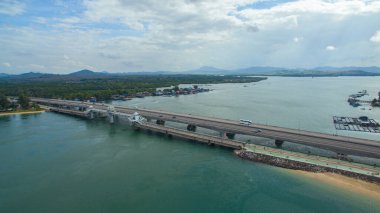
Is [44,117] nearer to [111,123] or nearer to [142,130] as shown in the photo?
[111,123]

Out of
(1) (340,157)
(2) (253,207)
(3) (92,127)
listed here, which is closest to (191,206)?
(2) (253,207)

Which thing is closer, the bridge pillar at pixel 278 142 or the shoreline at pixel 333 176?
the shoreline at pixel 333 176

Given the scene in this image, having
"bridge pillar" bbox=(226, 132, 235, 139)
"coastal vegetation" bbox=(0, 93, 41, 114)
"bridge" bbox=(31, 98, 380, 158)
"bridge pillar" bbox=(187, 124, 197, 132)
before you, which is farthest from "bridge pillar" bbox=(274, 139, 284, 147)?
"coastal vegetation" bbox=(0, 93, 41, 114)

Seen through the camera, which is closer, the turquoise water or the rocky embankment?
the turquoise water

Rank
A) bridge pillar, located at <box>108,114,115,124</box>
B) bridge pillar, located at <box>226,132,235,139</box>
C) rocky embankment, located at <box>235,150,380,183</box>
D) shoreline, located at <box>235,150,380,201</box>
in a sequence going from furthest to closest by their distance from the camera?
bridge pillar, located at <box>108,114,115,124</box> → bridge pillar, located at <box>226,132,235,139</box> → rocky embankment, located at <box>235,150,380,183</box> → shoreline, located at <box>235,150,380,201</box>

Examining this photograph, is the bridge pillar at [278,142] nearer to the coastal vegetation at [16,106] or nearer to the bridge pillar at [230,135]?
the bridge pillar at [230,135]

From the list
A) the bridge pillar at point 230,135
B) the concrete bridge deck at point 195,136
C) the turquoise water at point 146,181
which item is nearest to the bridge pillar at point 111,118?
the concrete bridge deck at point 195,136

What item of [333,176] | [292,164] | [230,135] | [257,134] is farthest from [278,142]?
[333,176]

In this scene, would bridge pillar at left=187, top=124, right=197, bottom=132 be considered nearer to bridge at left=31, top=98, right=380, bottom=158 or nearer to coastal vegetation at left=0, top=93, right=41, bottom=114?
bridge at left=31, top=98, right=380, bottom=158

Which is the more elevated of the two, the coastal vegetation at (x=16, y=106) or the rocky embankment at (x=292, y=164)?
the coastal vegetation at (x=16, y=106)
